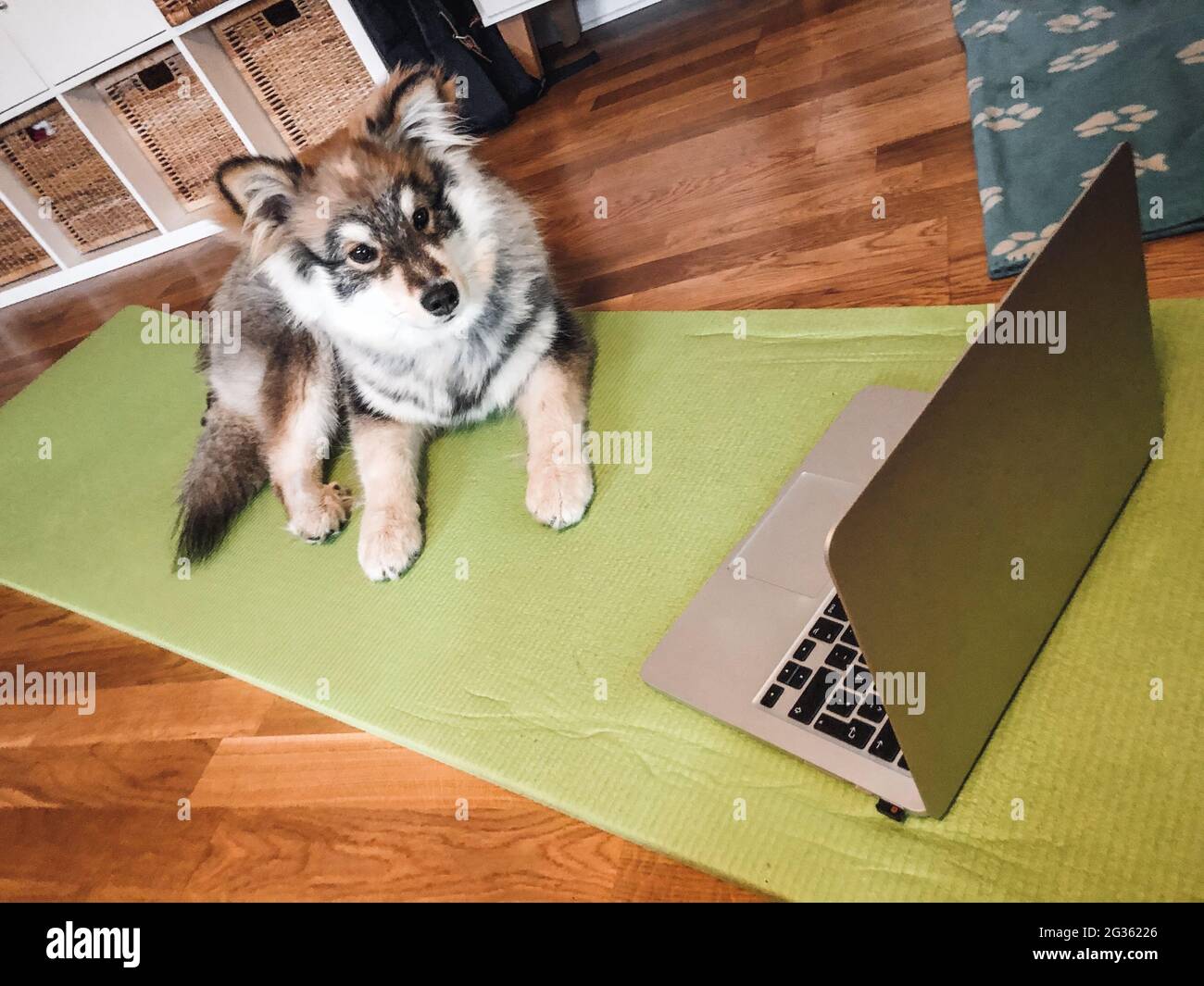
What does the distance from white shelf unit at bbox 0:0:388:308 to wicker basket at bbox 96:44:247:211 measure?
1.6 inches

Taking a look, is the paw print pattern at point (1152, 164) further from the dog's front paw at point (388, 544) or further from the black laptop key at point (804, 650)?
the dog's front paw at point (388, 544)

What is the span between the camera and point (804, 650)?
3.00 feet

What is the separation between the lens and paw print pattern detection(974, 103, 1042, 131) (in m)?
1.75

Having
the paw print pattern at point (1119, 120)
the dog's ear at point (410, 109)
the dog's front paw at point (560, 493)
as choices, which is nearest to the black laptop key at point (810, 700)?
the dog's front paw at point (560, 493)

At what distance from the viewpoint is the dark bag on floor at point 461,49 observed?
2947mm

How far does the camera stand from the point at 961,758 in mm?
798

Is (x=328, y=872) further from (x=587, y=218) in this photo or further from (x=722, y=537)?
(x=587, y=218)

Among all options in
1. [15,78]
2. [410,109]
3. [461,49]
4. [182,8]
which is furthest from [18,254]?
[410,109]

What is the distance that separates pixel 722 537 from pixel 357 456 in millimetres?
722

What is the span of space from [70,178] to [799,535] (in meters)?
3.80

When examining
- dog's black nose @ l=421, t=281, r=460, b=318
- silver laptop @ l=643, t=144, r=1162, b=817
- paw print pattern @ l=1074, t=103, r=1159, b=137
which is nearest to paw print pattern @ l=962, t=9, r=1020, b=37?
paw print pattern @ l=1074, t=103, r=1159, b=137

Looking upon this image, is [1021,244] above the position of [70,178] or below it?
below

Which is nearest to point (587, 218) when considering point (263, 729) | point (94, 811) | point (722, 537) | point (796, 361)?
point (796, 361)

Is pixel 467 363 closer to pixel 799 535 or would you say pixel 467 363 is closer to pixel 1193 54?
pixel 799 535
